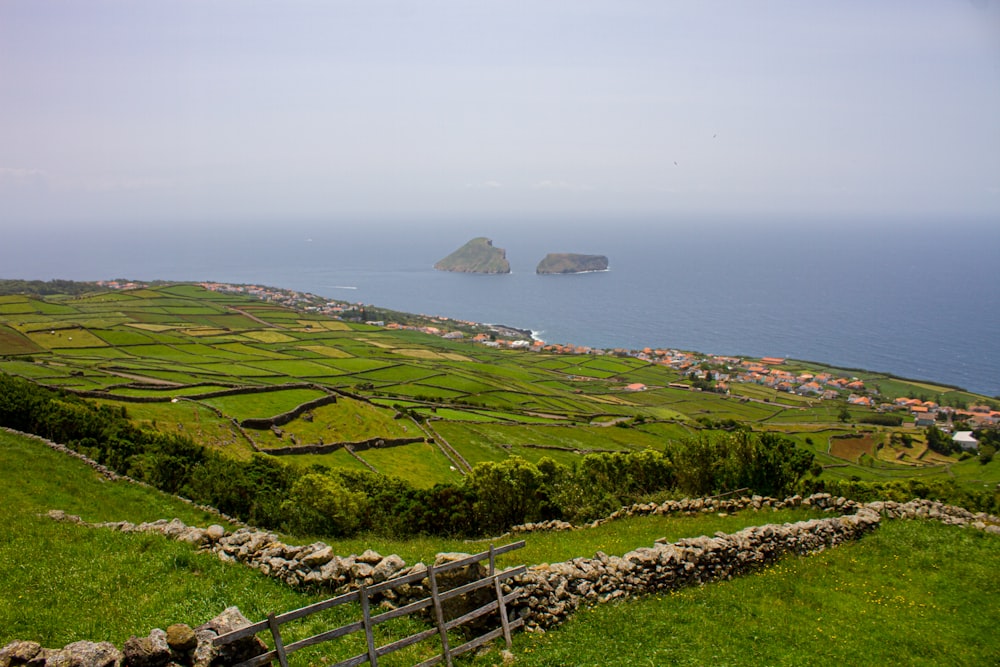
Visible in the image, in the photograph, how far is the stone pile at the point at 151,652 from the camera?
26.3 feet

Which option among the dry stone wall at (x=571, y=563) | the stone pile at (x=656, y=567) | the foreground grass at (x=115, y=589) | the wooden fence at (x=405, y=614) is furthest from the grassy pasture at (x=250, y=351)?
the wooden fence at (x=405, y=614)

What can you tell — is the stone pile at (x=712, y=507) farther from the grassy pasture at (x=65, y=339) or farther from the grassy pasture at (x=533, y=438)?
the grassy pasture at (x=65, y=339)

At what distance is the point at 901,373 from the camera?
16200cm

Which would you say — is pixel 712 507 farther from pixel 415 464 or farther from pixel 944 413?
pixel 944 413

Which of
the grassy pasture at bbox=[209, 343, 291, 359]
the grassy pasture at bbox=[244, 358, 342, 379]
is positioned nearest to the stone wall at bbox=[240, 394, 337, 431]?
the grassy pasture at bbox=[244, 358, 342, 379]

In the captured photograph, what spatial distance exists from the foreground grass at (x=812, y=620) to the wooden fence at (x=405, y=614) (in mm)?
812

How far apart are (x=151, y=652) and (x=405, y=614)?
13.8ft

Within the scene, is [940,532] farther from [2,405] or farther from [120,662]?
[2,405]

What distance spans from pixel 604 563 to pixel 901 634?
699cm

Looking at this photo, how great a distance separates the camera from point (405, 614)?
10.8 m

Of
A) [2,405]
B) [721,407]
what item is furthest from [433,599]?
[721,407]

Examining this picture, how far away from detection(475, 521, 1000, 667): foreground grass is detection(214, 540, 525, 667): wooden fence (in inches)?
32.0

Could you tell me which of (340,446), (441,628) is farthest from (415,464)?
(441,628)

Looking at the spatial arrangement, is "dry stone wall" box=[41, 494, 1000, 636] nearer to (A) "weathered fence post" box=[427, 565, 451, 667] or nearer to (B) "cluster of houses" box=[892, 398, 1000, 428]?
(A) "weathered fence post" box=[427, 565, 451, 667]
